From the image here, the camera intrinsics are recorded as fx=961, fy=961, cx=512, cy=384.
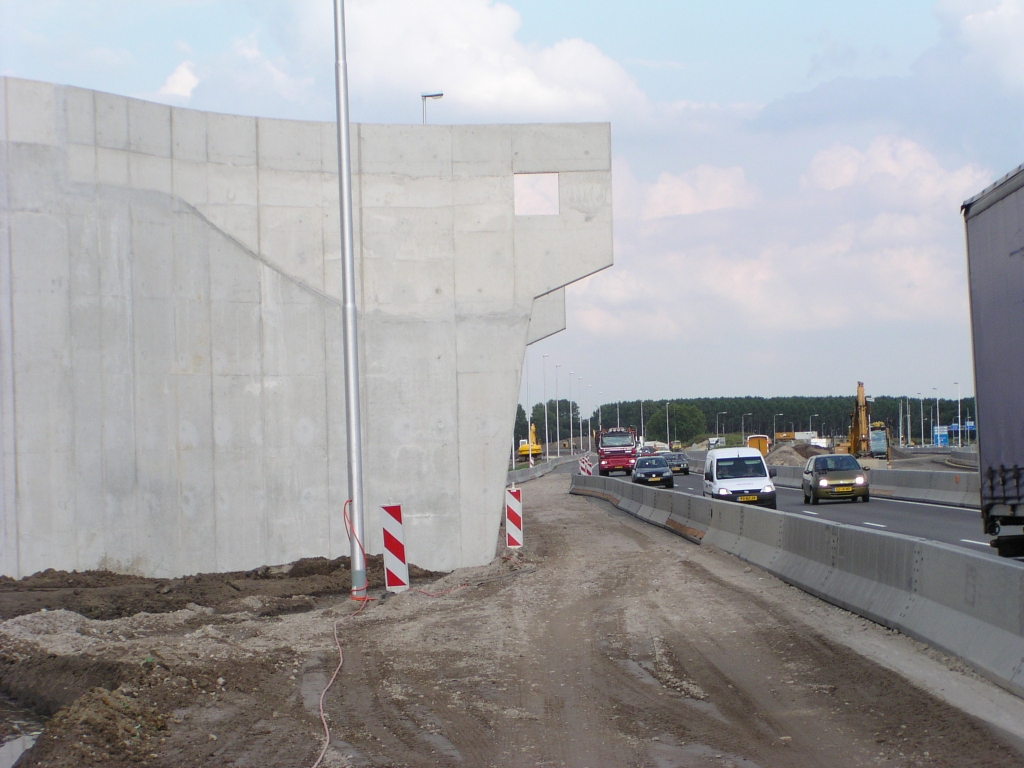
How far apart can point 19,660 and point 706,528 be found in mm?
14671

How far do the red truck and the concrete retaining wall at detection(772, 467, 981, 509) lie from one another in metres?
28.0

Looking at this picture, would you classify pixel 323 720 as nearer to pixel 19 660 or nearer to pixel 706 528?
pixel 19 660

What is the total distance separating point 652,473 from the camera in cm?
4666

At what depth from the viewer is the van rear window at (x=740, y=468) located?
28.5 metres

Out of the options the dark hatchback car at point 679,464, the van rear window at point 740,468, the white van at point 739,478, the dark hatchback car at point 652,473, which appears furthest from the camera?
the dark hatchback car at point 679,464

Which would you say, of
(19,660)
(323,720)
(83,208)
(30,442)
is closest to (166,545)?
(30,442)

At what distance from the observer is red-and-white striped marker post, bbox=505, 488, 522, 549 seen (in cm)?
1900

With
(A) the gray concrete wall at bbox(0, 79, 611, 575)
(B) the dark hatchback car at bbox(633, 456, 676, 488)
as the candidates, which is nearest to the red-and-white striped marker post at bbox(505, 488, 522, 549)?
(A) the gray concrete wall at bbox(0, 79, 611, 575)

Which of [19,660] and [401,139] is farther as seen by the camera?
[401,139]

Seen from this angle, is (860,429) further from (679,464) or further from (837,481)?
(837,481)

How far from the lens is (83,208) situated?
15539 millimetres

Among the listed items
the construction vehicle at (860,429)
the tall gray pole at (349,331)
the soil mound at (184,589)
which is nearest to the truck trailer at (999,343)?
the tall gray pole at (349,331)

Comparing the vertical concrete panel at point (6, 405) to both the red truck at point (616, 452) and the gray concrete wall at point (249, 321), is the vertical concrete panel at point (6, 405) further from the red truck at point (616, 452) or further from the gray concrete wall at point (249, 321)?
the red truck at point (616, 452)

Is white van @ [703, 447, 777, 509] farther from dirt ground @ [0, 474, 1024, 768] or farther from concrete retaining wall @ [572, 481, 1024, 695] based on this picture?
dirt ground @ [0, 474, 1024, 768]
